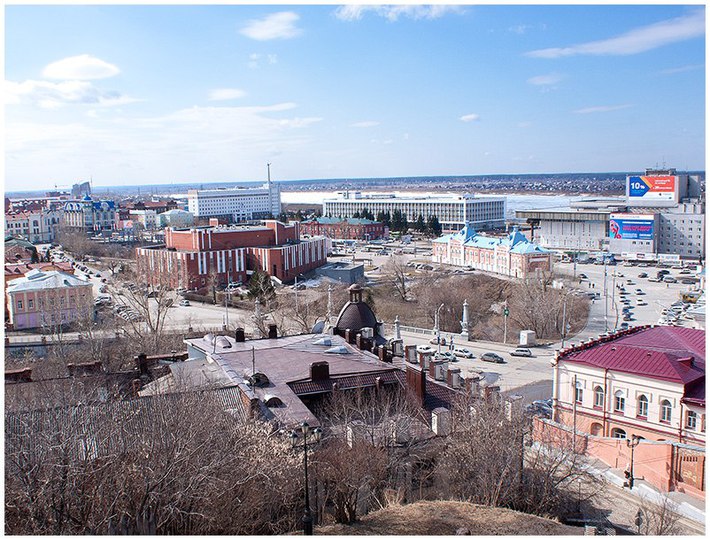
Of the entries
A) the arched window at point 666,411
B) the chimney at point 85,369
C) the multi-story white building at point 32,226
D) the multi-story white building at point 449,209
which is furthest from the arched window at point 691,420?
the multi-story white building at point 449,209

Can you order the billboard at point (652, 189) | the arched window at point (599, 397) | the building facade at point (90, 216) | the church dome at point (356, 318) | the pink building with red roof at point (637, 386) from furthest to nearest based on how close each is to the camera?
the building facade at point (90, 216)
the billboard at point (652, 189)
the church dome at point (356, 318)
the arched window at point (599, 397)
the pink building with red roof at point (637, 386)

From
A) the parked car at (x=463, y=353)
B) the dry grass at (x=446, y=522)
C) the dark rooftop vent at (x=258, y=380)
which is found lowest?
the parked car at (x=463, y=353)

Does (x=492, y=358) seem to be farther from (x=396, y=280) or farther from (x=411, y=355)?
(x=396, y=280)

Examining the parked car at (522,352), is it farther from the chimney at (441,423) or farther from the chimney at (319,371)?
the chimney at (441,423)

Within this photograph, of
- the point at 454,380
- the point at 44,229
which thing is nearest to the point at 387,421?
the point at 454,380

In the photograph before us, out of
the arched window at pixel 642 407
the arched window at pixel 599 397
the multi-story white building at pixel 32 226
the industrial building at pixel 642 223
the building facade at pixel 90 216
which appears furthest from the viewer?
the building facade at pixel 90 216

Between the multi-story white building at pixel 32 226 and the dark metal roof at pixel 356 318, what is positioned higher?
the multi-story white building at pixel 32 226

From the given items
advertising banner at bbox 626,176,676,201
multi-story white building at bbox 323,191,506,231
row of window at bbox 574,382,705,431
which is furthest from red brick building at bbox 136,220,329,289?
multi-story white building at bbox 323,191,506,231

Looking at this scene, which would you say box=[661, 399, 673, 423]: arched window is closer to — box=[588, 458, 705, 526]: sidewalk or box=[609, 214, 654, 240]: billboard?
box=[588, 458, 705, 526]: sidewalk
